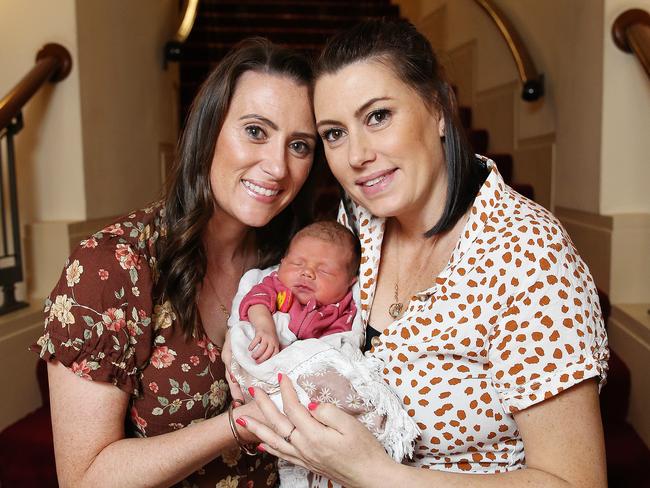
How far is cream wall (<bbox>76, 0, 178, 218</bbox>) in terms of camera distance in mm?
3447

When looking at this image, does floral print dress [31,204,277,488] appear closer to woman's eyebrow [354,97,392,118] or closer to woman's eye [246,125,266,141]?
woman's eye [246,125,266,141]

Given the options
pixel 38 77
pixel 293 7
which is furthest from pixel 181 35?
pixel 293 7

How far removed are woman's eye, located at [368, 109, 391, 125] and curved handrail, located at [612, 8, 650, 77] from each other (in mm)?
1760

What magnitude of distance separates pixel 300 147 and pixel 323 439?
86 cm

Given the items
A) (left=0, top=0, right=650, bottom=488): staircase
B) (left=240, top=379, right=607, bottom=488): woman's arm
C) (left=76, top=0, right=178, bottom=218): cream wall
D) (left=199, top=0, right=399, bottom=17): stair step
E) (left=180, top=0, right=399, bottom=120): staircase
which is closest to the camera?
(left=240, top=379, right=607, bottom=488): woman's arm

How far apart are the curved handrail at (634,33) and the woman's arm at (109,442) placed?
2.36 metres

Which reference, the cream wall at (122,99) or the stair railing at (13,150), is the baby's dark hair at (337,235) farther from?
the cream wall at (122,99)

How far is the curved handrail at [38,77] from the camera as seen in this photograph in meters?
2.73

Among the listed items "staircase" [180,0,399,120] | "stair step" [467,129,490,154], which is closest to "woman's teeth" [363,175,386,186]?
"stair step" [467,129,490,154]

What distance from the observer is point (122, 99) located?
12.9 ft

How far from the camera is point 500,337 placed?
1321 mm

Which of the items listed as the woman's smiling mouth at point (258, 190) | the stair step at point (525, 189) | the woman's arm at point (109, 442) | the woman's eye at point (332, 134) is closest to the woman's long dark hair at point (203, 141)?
the woman's smiling mouth at point (258, 190)

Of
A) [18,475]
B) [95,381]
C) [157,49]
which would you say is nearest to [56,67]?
[157,49]

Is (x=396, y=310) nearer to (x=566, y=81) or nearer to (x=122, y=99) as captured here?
(x=566, y=81)
